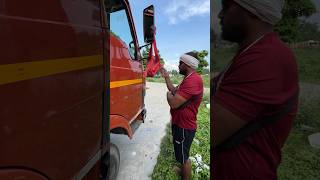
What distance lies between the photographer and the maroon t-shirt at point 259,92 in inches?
56.2

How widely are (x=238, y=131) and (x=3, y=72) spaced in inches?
35.8

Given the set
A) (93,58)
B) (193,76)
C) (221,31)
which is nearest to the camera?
(221,31)

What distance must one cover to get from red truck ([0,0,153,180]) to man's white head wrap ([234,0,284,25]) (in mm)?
877

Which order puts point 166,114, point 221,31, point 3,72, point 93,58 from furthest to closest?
point 166,114
point 93,58
point 221,31
point 3,72

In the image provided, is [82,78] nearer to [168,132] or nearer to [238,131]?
[238,131]

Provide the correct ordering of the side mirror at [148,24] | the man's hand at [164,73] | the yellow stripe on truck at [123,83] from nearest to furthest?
the yellow stripe on truck at [123,83] < the man's hand at [164,73] < the side mirror at [148,24]

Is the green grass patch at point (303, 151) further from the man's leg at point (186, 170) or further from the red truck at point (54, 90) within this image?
the red truck at point (54, 90)

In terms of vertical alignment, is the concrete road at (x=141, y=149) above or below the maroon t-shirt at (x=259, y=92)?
below

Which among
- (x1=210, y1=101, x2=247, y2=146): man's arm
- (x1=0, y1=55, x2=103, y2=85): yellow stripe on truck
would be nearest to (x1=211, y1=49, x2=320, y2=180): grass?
(x1=0, y1=55, x2=103, y2=85): yellow stripe on truck

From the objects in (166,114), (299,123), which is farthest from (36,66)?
(166,114)

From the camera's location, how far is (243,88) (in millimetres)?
1449

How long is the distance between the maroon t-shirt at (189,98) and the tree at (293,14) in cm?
115

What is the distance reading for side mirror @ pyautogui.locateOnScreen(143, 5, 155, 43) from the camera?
4.61 meters

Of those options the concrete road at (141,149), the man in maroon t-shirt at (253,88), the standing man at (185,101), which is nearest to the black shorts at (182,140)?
the standing man at (185,101)
